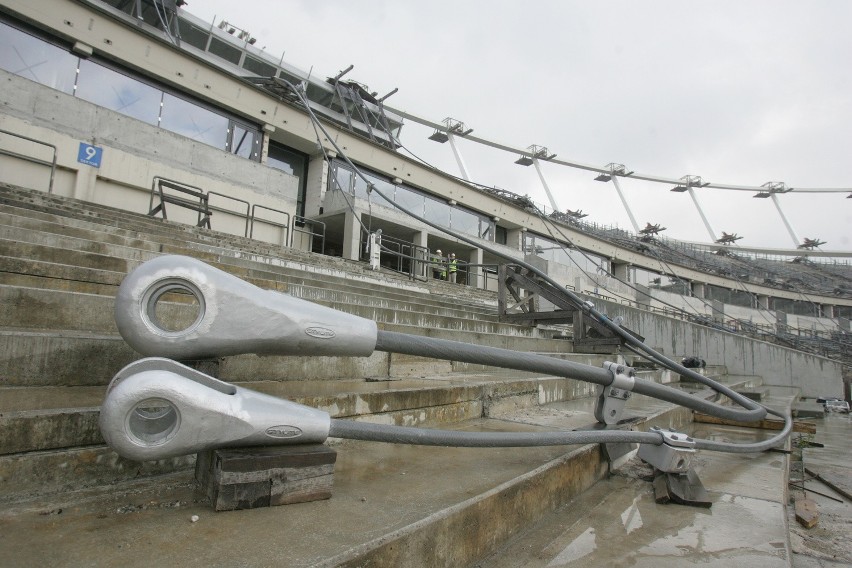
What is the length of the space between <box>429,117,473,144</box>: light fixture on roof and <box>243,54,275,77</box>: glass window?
19.2 metres

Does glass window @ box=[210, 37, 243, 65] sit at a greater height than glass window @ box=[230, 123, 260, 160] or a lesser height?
greater

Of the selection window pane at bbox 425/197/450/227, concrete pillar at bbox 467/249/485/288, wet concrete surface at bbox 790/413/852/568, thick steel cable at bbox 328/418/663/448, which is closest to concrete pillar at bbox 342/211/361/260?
window pane at bbox 425/197/450/227

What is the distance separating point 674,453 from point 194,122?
1629 cm

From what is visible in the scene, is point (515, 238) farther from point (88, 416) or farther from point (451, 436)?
point (88, 416)

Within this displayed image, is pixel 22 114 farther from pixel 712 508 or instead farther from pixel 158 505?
pixel 712 508

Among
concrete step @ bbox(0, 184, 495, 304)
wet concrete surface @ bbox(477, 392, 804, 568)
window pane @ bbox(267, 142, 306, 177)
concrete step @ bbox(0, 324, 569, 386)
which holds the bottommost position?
wet concrete surface @ bbox(477, 392, 804, 568)

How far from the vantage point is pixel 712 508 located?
6.72 feet

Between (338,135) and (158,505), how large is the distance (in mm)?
19201

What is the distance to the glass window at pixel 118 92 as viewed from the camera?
11836mm

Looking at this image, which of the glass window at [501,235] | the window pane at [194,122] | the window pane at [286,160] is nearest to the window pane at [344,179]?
the window pane at [286,160]

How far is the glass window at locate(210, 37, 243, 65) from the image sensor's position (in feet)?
87.2

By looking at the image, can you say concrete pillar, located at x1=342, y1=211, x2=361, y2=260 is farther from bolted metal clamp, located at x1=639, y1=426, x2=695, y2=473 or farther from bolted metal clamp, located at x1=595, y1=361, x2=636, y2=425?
bolted metal clamp, located at x1=639, y1=426, x2=695, y2=473

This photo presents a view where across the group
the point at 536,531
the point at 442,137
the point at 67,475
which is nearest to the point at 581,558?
the point at 536,531

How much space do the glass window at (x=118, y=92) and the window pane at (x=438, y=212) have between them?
12.6 meters
